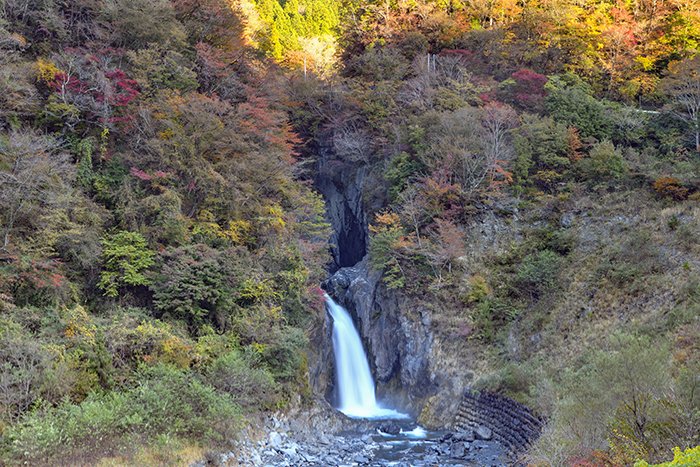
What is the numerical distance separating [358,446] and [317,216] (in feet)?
38.5

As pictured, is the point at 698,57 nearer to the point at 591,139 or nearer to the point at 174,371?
Answer: the point at 591,139

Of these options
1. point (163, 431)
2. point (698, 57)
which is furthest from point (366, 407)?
point (698, 57)

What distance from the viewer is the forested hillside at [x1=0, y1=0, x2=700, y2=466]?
48.0ft

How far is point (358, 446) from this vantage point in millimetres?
19422

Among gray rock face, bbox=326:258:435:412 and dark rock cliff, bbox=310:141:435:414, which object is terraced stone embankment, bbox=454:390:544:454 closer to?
gray rock face, bbox=326:258:435:412

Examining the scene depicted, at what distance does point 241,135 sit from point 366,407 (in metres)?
13.7

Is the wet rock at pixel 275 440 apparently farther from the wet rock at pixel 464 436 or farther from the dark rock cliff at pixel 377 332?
the wet rock at pixel 464 436

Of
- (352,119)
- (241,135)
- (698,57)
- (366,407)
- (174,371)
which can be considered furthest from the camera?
(352,119)

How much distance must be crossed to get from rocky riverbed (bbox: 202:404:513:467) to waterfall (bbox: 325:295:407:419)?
4040 millimetres

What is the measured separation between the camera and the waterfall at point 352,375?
26.3m

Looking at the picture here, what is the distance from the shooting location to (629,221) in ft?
82.5

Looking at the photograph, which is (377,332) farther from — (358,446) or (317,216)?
(358,446)

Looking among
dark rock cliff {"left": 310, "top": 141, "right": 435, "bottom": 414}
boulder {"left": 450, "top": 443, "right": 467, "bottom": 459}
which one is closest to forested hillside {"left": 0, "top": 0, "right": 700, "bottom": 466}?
dark rock cliff {"left": 310, "top": 141, "right": 435, "bottom": 414}

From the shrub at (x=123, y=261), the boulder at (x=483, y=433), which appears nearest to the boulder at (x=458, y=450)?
the boulder at (x=483, y=433)
